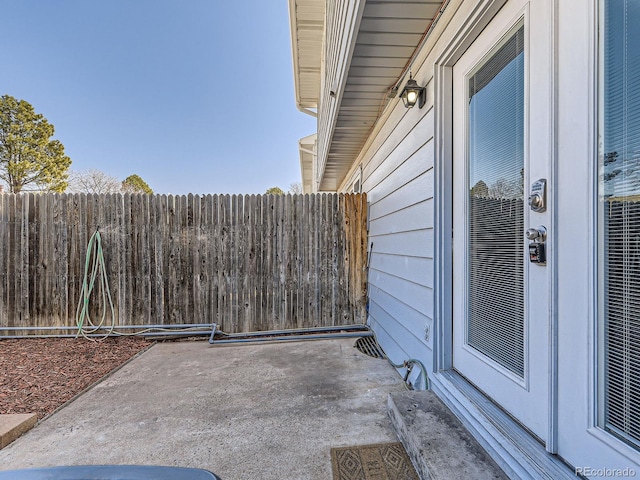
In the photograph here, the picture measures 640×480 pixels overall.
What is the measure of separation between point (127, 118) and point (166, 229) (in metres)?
13.1

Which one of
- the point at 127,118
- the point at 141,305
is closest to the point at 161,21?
the point at 127,118

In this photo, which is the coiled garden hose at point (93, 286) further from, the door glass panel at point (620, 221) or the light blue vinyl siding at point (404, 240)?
the door glass panel at point (620, 221)

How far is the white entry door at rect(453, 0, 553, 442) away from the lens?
1.23 meters

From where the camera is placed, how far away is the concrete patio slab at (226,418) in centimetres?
162

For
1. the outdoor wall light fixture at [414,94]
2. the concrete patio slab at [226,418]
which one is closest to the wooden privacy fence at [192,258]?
the concrete patio slab at [226,418]

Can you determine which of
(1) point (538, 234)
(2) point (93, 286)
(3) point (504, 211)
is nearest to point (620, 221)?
(1) point (538, 234)

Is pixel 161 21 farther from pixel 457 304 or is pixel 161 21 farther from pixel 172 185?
pixel 457 304

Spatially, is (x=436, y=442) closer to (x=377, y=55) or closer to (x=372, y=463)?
(x=372, y=463)

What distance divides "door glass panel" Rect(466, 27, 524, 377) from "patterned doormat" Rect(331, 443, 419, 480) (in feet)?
2.20

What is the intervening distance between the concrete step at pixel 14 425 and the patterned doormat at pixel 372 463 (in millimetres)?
1833

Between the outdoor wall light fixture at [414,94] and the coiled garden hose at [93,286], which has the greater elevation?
the outdoor wall light fixture at [414,94]

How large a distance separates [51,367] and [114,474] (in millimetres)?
3047

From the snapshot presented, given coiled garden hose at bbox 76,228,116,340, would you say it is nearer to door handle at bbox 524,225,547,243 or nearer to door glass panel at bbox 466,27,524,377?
door glass panel at bbox 466,27,524,377

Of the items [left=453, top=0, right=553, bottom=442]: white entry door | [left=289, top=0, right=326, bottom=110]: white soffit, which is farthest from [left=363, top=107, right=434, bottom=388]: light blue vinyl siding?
[left=289, top=0, right=326, bottom=110]: white soffit
